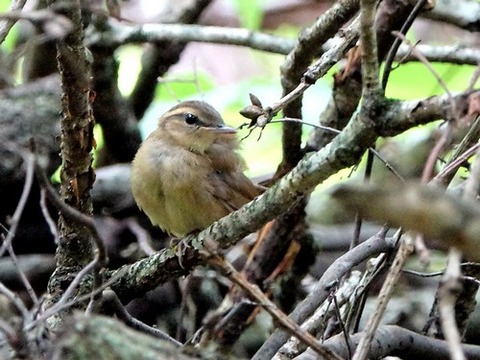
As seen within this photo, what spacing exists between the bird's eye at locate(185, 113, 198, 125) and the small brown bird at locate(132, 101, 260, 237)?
0.04 m

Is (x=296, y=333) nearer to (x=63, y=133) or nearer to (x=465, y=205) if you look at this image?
(x=465, y=205)

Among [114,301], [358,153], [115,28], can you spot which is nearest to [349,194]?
[358,153]

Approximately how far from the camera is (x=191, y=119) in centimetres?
420

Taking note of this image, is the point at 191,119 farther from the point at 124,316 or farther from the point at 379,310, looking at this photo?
the point at 379,310

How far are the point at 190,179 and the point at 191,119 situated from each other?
486 mm

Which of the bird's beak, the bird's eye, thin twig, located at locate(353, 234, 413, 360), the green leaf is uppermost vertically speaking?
the green leaf

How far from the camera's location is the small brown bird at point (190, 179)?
3.77 m

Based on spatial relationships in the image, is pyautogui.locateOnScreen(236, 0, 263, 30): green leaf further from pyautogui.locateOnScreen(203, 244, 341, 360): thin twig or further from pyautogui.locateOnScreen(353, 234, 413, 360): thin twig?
pyautogui.locateOnScreen(203, 244, 341, 360): thin twig

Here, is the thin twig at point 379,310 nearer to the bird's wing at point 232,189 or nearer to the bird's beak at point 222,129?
the bird's wing at point 232,189

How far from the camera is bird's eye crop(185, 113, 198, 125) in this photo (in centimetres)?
418

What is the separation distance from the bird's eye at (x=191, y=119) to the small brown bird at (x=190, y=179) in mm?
42

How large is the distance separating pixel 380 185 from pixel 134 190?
109 inches

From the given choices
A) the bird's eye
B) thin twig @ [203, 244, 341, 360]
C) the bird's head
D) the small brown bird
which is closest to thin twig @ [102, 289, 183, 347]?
thin twig @ [203, 244, 341, 360]

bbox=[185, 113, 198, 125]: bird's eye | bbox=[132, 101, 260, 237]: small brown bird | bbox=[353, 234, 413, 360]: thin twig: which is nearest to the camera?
bbox=[353, 234, 413, 360]: thin twig
